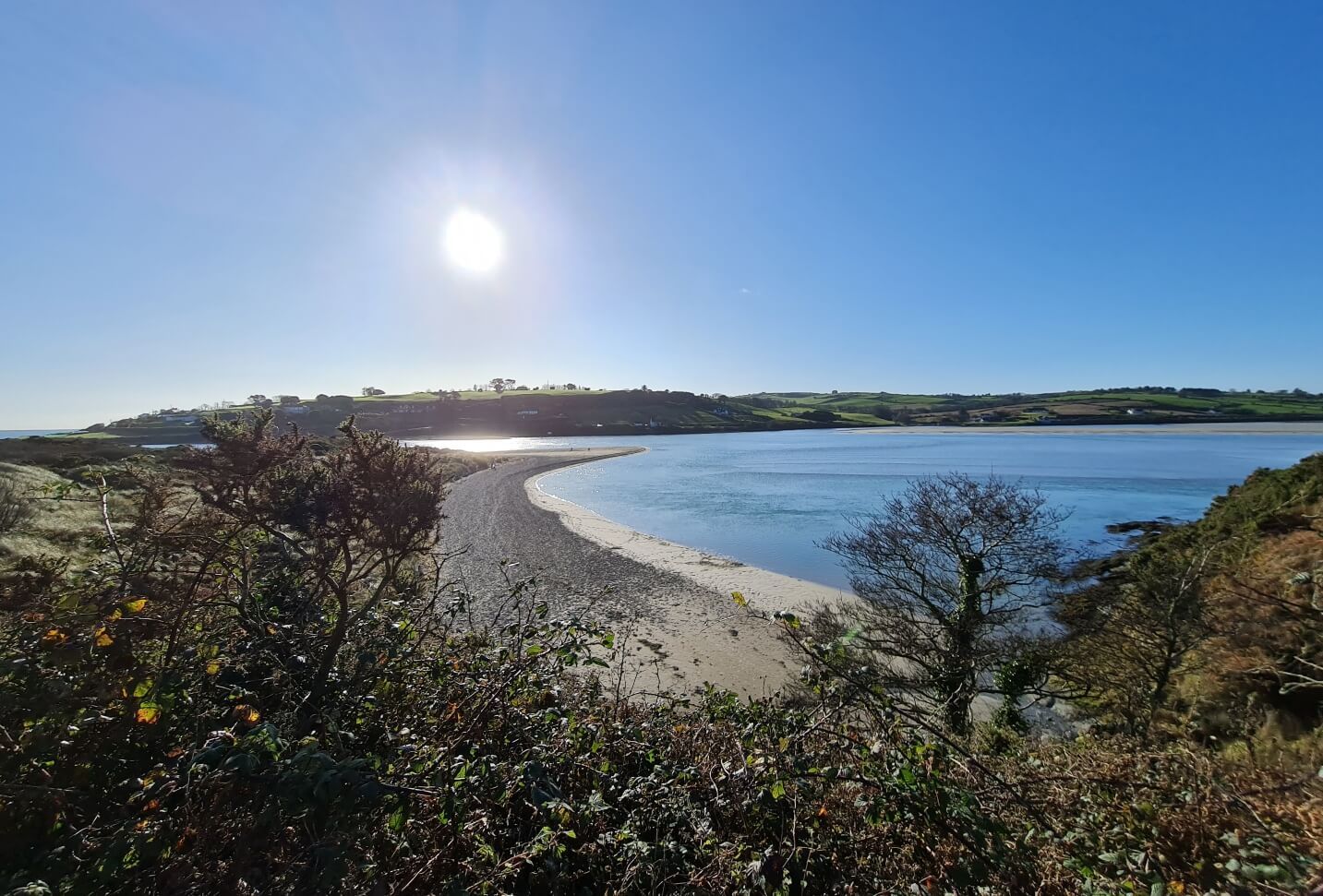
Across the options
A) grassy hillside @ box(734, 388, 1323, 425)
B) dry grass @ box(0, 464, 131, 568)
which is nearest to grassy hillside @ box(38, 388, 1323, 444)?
grassy hillside @ box(734, 388, 1323, 425)

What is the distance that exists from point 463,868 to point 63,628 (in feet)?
6.18

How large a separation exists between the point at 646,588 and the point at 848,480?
105 ft

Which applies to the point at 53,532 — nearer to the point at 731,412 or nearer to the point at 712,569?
the point at 712,569

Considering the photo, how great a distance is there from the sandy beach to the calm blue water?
2.55 m

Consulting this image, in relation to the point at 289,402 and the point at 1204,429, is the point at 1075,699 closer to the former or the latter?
the point at 289,402

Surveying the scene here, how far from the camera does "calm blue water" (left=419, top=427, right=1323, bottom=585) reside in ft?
89.6

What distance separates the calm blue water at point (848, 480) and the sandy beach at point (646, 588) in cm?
255

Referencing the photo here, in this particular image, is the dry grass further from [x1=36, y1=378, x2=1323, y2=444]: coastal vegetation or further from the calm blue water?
[x1=36, y1=378, x2=1323, y2=444]: coastal vegetation

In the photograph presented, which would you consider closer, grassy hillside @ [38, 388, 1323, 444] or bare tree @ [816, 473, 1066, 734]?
bare tree @ [816, 473, 1066, 734]

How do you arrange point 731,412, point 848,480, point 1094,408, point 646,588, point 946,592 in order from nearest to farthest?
point 946,592, point 646,588, point 848,480, point 1094,408, point 731,412

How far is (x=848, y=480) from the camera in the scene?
4572 centimetres

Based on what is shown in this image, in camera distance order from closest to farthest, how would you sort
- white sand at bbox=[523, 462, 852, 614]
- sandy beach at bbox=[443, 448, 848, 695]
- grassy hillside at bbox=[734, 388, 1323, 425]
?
sandy beach at bbox=[443, 448, 848, 695], white sand at bbox=[523, 462, 852, 614], grassy hillside at bbox=[734, 388, 1323, 425]

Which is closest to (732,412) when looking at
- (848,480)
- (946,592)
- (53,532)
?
(848,480)

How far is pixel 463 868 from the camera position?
89.7 inches
